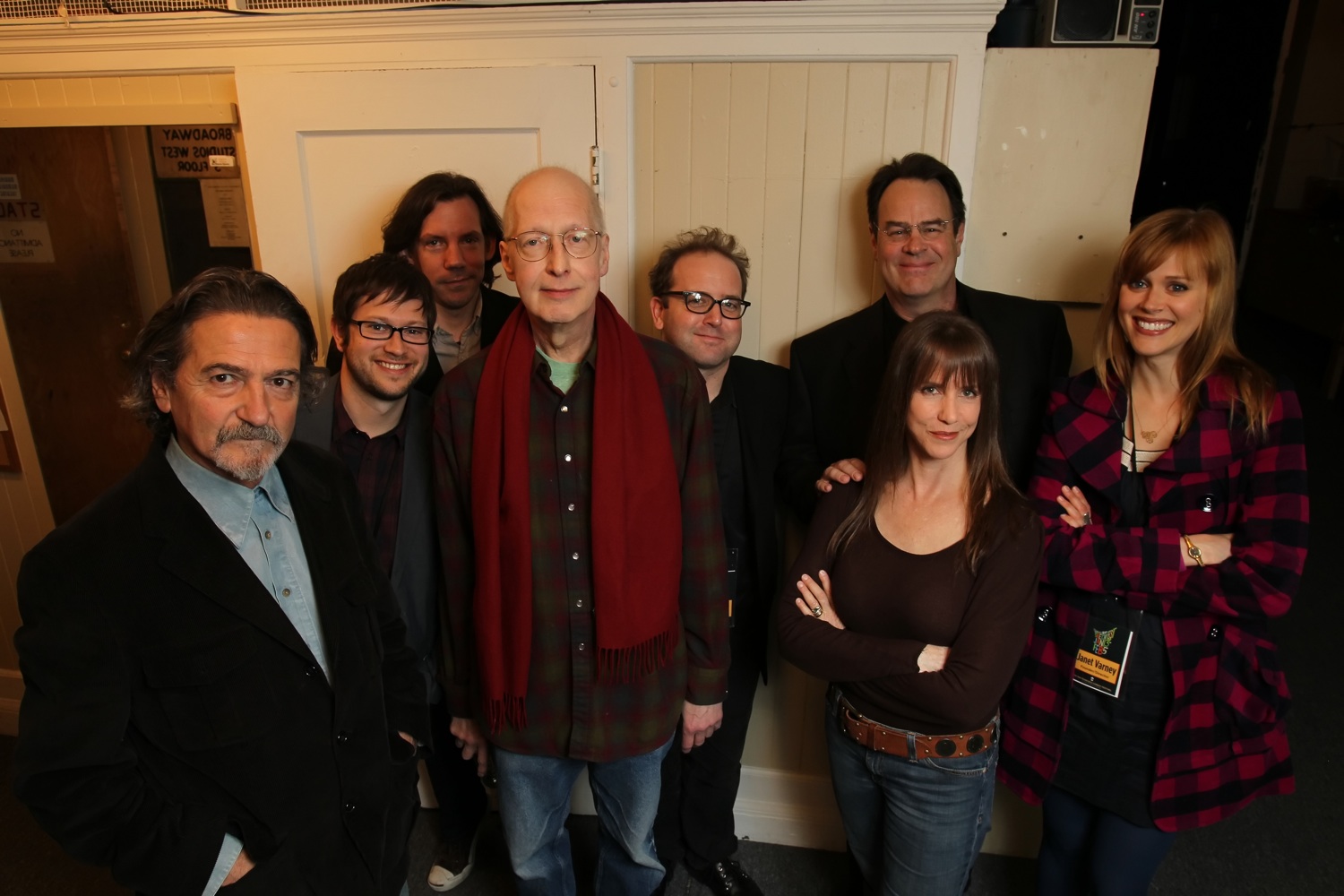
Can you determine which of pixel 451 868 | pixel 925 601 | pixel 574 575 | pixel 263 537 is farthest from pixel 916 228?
pixel 451 868

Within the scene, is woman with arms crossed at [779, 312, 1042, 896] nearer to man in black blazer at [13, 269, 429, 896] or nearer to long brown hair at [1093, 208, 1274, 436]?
long brown hair at [1093, 208, 1274, 436]

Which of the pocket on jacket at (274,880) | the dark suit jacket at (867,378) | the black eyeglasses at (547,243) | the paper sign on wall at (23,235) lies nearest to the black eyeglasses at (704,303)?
the dark suit jacket at (867,378)

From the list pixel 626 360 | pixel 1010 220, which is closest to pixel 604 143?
pixel 626 360

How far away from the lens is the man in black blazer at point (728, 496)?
183cm

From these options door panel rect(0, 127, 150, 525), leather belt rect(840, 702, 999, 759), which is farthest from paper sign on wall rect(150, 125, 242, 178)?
leather belt rect(840, 702, 999, 759)

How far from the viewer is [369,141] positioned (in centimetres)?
214

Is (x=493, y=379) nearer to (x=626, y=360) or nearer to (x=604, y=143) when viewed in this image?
(x=626, y=360)

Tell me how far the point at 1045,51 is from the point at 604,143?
110 centimetres

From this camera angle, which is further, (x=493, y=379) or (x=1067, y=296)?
(x=1067, y=296)

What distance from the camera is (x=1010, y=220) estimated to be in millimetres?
2033

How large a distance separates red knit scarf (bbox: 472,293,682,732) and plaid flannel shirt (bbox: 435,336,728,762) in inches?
1.2

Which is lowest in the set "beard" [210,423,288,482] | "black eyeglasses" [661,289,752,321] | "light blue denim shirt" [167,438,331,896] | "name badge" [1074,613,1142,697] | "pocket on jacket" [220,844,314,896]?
"pocket on jacket" [220,844,314,896]

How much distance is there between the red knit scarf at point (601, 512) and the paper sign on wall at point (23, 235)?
6.98 feet

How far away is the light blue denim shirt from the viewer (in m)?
1.17
